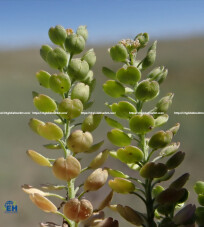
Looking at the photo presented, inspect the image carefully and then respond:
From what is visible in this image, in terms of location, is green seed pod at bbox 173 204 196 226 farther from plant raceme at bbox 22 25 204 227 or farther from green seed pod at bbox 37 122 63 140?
green seed pod at bbox 37 122 63 140

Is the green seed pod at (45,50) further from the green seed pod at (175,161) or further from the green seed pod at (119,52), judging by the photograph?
the green seed pod at (175,161)

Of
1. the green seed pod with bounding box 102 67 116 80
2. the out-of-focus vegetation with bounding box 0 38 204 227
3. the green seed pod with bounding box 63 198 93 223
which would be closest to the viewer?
the green seed pod with bounding box 63 198 93 223

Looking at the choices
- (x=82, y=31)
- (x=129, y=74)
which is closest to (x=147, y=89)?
(x=129, y=74)

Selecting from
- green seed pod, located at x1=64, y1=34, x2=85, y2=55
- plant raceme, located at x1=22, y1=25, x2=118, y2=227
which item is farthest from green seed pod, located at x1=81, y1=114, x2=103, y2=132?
green seed pod, located at x1=64, y1=34, x2=85, y2=55

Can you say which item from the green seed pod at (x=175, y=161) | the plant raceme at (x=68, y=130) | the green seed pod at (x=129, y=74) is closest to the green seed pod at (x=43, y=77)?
the plant raceme at (x=68, y=130)

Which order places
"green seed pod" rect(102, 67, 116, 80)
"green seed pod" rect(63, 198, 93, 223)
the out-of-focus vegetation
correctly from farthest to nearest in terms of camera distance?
the out-of-focus vegetation → "green seed pod" rect(102, 67, 116, 80) → "green seed pod" rect(63, 198, 93, 223)

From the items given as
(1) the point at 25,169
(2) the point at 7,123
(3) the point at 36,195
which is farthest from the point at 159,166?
(2) the point at 7,123
